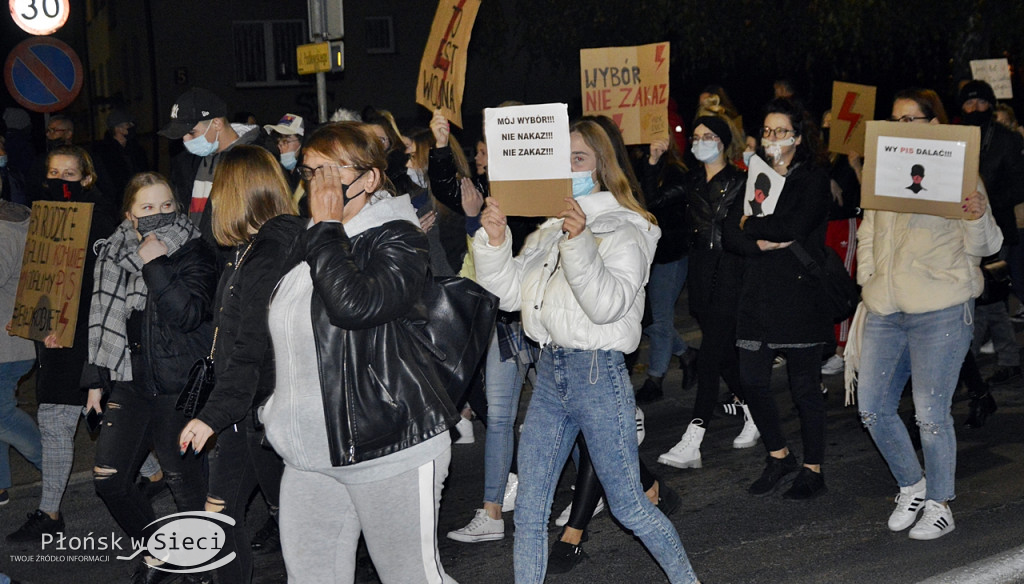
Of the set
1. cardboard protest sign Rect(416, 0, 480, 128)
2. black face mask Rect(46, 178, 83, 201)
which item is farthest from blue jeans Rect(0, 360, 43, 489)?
cardboard protest sign Rect(416, 0, 480, 128)

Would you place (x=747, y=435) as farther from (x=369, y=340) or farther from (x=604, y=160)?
(x=369, y=340)

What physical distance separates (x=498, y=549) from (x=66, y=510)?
8.53 feet

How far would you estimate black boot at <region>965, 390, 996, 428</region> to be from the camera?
7004 mm

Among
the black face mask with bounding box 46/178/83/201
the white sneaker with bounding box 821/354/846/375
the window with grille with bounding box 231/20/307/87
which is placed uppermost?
the window with grille with bounding box 231/20/307/87

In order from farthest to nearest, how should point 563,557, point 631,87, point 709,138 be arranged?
point 631,87 → point 709,138 → point 563,557

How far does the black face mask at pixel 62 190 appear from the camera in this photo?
6168 mm

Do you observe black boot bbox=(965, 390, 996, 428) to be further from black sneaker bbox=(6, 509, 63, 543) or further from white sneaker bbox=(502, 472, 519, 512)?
black sneaker bbox=(6, 509, 63, 543)

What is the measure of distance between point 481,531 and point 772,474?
163 centimetres

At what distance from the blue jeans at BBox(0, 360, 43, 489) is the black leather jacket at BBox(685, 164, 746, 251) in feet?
13.0

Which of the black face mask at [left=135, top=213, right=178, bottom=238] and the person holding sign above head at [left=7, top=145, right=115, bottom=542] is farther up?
the black face mask at [left=135, top=213, right=178, bottom=238]

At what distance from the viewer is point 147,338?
15.6 ft

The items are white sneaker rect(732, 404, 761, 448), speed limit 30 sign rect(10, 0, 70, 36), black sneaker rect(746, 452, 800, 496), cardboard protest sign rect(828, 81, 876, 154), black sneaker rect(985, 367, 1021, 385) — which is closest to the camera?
black sneaker rect(746, 452, 800, 496)

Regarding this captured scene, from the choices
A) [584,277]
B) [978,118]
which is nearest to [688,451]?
[584,277]

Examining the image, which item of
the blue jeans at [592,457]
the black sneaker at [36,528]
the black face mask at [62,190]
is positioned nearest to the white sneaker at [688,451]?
the blue jeans at [592,457]
